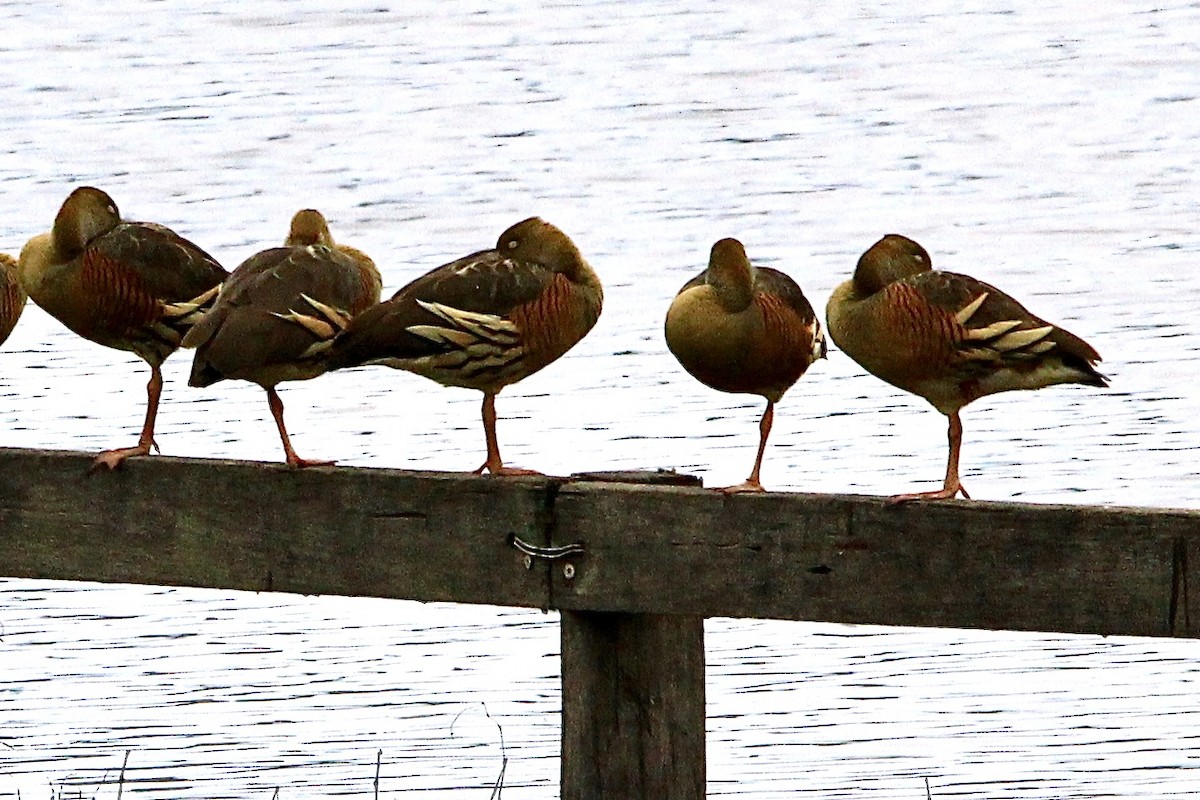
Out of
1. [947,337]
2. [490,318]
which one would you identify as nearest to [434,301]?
[490,318]

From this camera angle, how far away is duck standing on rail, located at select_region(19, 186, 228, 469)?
5.97 m

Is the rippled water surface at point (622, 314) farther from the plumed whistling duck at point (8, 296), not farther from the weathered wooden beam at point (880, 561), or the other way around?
the weathered wooden beam at point (880, 561)

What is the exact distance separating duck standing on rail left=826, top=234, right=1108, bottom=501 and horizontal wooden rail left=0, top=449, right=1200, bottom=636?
0.59m

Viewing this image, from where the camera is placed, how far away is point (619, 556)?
5.00 meters

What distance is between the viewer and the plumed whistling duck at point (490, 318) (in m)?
5.45

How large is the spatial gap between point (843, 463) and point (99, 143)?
10888mm

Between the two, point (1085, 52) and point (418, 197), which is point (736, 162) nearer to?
point (418, 197)

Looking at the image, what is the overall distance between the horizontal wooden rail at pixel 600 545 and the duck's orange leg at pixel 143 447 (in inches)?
1.5

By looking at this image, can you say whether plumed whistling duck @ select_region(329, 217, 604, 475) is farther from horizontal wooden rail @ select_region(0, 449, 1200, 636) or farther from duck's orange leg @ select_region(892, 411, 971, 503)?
duck's orange leg @ select_region(892, 411, 971, 503)

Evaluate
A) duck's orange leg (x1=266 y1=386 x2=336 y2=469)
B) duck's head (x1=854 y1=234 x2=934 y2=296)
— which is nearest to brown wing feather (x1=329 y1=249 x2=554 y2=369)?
duck's orange leg (x1=266 y1=386 x2=336 y2=469)

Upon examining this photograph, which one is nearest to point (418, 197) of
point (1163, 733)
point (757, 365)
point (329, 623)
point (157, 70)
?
point (157, 70)

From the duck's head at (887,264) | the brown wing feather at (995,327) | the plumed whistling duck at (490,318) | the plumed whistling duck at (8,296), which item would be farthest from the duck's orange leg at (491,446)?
the plumed whistling duck at (8,296)

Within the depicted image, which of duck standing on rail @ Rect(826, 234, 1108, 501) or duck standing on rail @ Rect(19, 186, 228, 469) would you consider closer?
duck standing on rail @ Rect(826, 234, 1108, 501)

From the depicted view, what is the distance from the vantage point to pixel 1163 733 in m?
9.12
